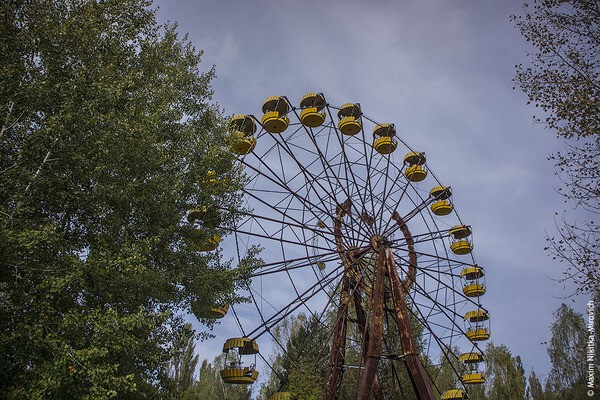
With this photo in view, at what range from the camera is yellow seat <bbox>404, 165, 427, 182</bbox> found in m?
21.9

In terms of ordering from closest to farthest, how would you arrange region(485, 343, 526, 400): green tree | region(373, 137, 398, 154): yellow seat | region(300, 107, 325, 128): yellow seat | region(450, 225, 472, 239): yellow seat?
region(300, 107, 325, 128): yellow seat
region(373, 137, 398, 154): yellow seat
region(450, 225, 472, 239): yellow seat
region(485, 343, 526, 400): green tree

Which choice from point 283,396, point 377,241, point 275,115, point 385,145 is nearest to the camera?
point 283,396

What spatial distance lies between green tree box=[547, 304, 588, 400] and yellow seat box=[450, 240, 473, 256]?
1800cm

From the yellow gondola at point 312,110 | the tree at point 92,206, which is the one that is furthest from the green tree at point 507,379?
the tree at point 92,206

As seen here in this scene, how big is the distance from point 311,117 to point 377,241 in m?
5.29

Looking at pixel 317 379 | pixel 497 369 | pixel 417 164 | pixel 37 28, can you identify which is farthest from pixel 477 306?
pixel 37 28

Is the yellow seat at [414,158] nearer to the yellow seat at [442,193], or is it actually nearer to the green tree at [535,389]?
the yellow seat at [442,193]

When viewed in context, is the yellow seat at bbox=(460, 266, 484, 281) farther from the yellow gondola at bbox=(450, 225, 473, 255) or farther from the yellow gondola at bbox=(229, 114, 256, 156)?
the yellow gondola at bbox=(229, 114, 256, 156)

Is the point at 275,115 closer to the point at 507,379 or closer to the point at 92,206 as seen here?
the point at 92,206

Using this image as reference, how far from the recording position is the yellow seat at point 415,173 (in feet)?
71.7

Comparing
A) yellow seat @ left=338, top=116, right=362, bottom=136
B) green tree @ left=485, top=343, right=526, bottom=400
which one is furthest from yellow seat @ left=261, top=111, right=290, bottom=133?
green tree @ left=485, top=343, right=526, bottom=400

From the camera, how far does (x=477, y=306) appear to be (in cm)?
2145

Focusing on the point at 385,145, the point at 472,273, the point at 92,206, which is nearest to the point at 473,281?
the point at 472,273

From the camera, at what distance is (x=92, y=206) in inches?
369
